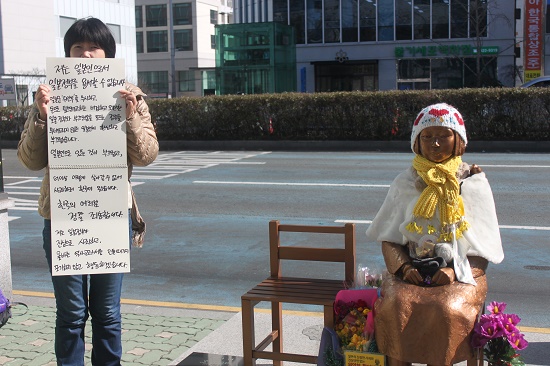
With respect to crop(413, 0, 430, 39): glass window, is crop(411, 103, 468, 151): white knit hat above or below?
below

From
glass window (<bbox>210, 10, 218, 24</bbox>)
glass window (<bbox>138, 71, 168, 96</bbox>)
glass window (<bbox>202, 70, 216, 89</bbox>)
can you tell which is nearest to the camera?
glass window (<bbox>202, 70, 216, 89</bbox>)

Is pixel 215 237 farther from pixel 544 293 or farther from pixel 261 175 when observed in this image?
pixel 261 175

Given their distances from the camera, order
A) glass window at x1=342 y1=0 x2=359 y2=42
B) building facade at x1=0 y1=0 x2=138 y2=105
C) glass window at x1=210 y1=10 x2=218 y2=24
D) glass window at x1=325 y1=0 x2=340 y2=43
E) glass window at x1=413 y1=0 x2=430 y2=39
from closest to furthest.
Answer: glass window at x1=413 y1=0 x2=430 y2=39
glass window at x1=342 y1=0 x2=359 y2=42
glass window at x1=325 y1=0 x2=340 y2=43
building facade at x1=0 y1=0 x2=138 y2=105
glass window at x1=210 y1=10 x2=218 y2=24

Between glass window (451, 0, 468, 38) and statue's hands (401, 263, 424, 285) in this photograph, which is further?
glass window (451, 0, 468, 38)

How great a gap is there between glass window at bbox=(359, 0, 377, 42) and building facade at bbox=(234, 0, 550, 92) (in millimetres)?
58

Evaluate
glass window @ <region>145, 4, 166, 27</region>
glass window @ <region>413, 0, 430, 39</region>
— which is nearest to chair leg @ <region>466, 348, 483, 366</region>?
glass window @ <region>413, 0, 430, 39</region>

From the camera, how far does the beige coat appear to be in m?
3.32

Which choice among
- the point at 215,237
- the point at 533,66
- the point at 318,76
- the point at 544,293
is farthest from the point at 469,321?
the point at 318,76

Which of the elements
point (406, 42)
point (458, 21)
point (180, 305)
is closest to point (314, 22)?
point (406, 42)

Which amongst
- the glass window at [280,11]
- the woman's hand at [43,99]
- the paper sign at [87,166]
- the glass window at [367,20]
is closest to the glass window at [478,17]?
the glass window at [367,20]

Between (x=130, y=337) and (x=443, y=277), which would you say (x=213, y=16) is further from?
(x=443, y=277)

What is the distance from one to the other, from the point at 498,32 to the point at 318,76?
10.5 metres

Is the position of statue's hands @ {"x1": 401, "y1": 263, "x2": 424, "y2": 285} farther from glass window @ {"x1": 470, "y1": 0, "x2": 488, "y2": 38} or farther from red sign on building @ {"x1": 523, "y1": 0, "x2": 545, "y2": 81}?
red sign on building @ {"x1": 523, "y1": 0, "x2": 545, "y2": 81}

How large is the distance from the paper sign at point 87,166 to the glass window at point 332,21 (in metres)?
37.6
